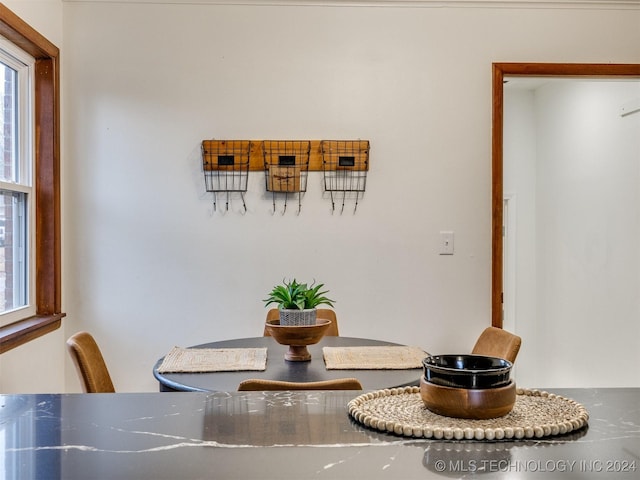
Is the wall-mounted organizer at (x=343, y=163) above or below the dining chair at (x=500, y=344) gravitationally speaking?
above

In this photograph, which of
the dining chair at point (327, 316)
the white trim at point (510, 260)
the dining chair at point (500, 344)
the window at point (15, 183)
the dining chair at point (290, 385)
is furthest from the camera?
the white trim at point (510, 260)

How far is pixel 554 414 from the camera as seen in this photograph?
0.99 meters

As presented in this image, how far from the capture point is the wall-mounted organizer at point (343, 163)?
332 centimetres

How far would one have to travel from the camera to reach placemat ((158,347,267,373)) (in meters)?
2.12

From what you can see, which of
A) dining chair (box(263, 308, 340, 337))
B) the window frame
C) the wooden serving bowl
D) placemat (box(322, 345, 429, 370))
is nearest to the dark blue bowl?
the wooden serving bowl

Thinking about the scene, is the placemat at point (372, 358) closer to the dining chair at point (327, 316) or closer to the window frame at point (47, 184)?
the dining chair at point (327, 316)

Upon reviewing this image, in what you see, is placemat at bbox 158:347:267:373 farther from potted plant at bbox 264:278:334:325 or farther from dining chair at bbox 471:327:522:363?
dining chair at bbox 471:327:522:363

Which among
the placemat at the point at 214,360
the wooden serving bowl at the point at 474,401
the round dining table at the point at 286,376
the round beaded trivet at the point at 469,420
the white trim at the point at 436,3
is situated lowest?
the round dining table at the point at 286,376

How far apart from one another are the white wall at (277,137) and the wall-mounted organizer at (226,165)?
0.06 m

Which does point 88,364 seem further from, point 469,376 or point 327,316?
point 469,376

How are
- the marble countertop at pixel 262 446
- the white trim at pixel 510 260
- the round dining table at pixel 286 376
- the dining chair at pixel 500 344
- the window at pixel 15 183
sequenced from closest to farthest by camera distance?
the marble countertop at pixel 262 446 < the round dining table at pixel 286 376 < the dining chair at pixel 500 344 < the window at pixel 15 183 < the white trim at pixel 510 260

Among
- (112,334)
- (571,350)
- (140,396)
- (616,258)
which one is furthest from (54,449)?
(571,350)

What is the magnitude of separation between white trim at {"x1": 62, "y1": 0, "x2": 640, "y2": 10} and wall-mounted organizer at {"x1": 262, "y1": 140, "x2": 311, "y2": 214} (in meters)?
0.72

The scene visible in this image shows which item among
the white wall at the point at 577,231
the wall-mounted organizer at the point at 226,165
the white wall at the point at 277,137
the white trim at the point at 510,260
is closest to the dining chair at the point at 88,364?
the white wall at the point at 277,137
